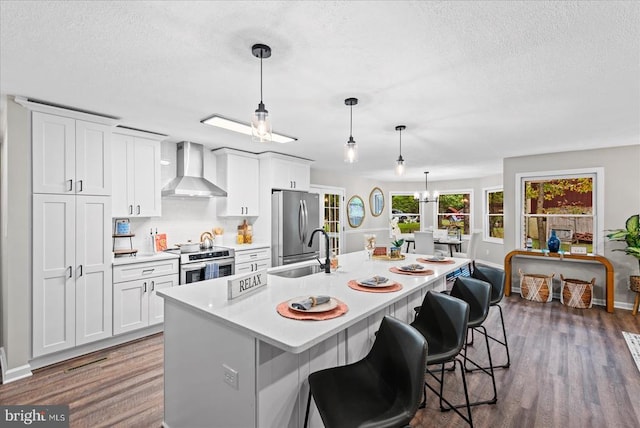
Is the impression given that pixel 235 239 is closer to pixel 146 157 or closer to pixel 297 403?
pixel 146 157

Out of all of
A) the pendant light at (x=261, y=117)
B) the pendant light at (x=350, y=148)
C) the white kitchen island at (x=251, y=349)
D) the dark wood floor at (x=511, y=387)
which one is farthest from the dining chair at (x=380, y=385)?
the pendant light at (x=350, y=148)

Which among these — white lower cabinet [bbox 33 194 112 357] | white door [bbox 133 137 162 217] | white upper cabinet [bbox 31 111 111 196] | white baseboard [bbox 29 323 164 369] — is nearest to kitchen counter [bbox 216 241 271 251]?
white door [bbox 133 137 162 217]

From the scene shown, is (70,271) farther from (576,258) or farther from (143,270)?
(576,258)

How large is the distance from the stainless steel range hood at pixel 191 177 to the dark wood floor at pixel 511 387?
72.7 inches

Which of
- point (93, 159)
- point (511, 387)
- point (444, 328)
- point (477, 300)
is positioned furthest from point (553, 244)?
point (93, 159)

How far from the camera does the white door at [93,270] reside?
3.04 metres

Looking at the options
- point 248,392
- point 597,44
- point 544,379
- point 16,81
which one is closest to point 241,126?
point 16,81

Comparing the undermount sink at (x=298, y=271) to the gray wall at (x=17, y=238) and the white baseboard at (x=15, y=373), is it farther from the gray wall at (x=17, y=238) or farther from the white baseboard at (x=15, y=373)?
the white baseboard at (x=15, y=373)

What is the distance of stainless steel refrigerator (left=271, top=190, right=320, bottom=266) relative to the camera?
16.2ft

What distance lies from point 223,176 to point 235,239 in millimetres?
1045

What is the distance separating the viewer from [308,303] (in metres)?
1.64

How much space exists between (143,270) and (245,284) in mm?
2215

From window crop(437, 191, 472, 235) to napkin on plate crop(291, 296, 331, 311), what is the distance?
7.92m

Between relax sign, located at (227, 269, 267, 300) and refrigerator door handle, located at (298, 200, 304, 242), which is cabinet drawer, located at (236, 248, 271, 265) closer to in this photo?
refrigerator door handle, located at (298, 200, 304, 242)
